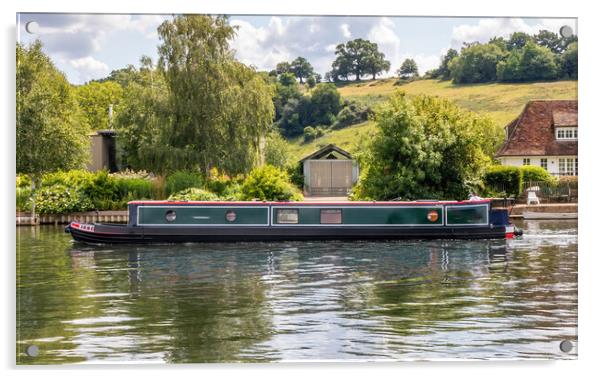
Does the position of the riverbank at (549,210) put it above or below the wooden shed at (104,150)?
below

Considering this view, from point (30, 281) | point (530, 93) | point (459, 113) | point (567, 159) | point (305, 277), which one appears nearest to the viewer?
point (30, 281)

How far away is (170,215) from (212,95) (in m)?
11.3

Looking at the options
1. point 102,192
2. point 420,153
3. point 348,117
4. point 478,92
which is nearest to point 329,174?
point 348,117

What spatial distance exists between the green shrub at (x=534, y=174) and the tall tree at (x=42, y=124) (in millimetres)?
16571

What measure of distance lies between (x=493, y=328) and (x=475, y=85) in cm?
1317

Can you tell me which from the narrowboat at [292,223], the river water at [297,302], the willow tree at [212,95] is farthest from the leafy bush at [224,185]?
the river water at [297,302]

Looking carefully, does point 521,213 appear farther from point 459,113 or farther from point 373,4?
point 373,4

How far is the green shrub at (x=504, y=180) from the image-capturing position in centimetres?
3759

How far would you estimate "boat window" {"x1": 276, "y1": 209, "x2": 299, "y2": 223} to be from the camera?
2662 cm

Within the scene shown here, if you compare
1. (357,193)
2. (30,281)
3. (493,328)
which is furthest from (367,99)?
(493,328)

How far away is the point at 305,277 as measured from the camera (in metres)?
19.0

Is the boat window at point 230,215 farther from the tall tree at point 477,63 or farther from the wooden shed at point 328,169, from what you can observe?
the wooden shed at point 328,169

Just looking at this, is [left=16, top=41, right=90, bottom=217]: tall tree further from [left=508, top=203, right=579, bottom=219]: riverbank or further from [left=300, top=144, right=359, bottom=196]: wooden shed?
[left=300, top=144, right=359, bottom=196]: wooden shed

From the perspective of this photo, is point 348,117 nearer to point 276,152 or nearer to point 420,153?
point 276,152
